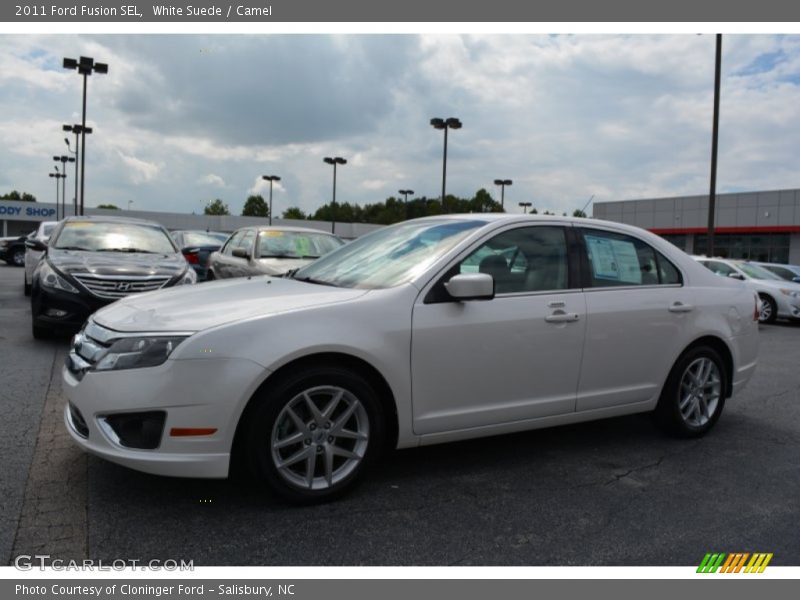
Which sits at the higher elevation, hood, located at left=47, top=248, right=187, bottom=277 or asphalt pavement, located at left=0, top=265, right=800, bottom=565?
hood, located at left=47, top=248, right=187, bottom=277

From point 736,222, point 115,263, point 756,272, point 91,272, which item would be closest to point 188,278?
point 115,263

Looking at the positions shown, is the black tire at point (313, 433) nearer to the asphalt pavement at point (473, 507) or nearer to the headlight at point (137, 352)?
the asphalt pavement at point (473, 507)

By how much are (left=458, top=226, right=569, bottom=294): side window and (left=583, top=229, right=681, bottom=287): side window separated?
246 millimetres

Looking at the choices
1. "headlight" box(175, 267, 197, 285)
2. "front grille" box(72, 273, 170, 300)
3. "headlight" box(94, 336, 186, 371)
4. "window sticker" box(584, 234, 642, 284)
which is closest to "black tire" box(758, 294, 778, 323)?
"window sticker" box(584, 234, 642, 284)

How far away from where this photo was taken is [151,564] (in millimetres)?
2846

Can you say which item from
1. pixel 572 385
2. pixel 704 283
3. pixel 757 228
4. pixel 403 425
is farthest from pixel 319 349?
pixel 757 228

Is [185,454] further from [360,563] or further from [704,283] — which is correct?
[704,283]

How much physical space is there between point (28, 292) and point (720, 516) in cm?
1379

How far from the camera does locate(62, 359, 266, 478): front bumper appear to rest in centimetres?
320

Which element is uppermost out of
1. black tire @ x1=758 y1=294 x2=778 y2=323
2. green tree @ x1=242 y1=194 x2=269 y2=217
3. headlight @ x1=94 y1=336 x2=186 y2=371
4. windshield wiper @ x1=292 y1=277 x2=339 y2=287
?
green tree @ x1=242 y1=194 x2=269 y2=217

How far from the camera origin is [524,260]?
4.31 metres

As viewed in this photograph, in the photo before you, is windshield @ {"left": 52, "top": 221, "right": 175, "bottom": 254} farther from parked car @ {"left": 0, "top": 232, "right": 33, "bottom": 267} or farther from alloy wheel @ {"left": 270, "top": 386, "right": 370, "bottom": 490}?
parked car @ {"left": 0, "top": 232, "right": 33, "bottom": 267}

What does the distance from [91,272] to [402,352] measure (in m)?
5.24

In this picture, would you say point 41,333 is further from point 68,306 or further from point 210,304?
point 210,304
